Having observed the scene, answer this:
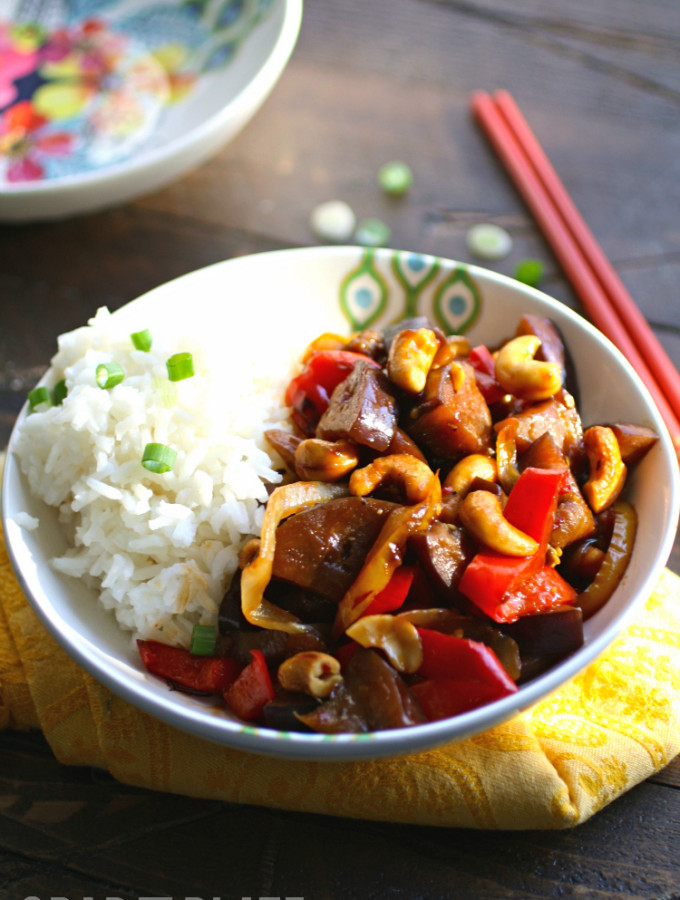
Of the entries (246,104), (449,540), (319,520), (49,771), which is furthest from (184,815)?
(246,104)

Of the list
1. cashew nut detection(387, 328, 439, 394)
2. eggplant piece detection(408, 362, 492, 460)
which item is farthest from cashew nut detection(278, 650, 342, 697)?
cashew nut detection(387, 328, 439, 394)

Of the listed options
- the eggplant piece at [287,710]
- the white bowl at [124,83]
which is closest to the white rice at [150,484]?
the eggplant piece at [287,710]

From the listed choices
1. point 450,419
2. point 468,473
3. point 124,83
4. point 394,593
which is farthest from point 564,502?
point 124,83

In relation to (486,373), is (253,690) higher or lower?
lower

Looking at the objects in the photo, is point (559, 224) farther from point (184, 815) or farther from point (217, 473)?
point (184, 815)

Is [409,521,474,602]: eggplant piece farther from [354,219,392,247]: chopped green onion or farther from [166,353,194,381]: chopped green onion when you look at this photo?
[354,219,392,247]: chopped green onion

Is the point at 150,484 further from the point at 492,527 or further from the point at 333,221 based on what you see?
the point at 333,221

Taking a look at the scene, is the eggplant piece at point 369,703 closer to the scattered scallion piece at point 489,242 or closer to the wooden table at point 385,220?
the wooden table at point 385,220

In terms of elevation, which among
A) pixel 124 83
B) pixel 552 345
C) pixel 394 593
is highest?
pixel 124 83
